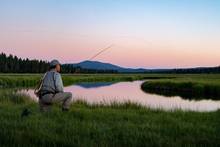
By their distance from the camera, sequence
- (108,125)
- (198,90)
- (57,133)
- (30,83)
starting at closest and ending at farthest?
1. (57,133)
2. (108,125)
3. (198,90)
4. (30,83)

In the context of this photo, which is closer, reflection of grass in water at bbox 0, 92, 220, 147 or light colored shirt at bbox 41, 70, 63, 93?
reflection of grass in water at bbox 0, 92, 220, 147

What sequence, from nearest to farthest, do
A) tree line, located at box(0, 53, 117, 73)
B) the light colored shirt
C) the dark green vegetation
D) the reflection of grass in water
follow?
the reflection of grass in water
the light colored shirt
the dark green vegetation
tree line, located at box(0, 53, 117, 73)

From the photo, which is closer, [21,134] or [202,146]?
[202,146]

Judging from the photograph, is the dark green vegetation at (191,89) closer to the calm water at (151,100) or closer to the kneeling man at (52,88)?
the calm water at (151,100)

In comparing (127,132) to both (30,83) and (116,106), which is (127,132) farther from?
(30,83)

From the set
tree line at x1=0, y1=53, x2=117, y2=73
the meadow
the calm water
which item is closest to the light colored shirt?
the meadow

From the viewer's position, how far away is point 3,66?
92188 millimetres

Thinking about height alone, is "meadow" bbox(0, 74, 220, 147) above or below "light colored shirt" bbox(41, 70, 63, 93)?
below

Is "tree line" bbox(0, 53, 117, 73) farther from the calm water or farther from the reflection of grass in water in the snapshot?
the reflection of grass in water

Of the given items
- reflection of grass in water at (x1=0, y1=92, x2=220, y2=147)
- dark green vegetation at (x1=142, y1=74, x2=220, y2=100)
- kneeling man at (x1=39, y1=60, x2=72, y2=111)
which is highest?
kneeling man at (x1=39, y1=60, x2=72, y2=111)

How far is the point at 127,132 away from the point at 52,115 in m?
2.74

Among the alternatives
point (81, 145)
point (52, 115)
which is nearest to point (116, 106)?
point (52, 115)

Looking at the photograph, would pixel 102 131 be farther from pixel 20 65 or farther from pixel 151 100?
pixel 20 65

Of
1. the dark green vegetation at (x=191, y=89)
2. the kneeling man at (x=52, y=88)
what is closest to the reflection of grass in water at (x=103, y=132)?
the kneeling man at (x=52, y=88)
